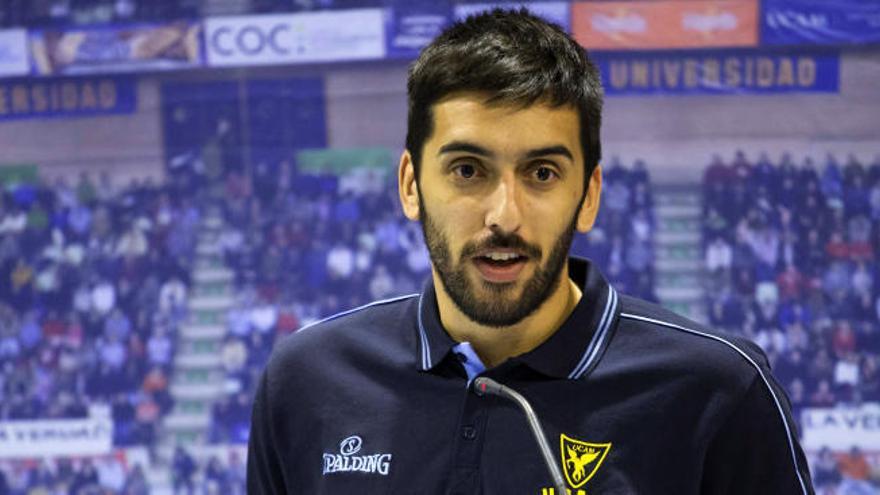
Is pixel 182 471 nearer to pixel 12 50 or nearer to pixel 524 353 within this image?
pixel 12 50

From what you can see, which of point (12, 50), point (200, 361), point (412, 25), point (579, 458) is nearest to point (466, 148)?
point (579, 458)

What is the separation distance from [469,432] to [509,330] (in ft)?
0.29

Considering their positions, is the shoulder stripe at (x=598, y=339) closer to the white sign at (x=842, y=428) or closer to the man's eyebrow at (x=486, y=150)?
the man's eyebrow at (x=486, y=150)

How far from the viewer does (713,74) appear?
6.15m

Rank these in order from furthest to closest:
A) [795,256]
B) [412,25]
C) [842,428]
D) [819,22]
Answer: [795,256] < [412,25] < [842,428] < [819,22]

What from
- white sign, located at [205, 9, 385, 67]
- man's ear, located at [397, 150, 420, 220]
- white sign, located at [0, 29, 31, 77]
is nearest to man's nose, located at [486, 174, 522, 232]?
man's ear, located at [397, 150, 420, 220]

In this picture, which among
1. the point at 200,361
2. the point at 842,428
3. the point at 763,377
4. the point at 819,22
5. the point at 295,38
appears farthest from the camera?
the point at 200,361

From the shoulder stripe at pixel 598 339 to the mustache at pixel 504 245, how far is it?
0.35ft

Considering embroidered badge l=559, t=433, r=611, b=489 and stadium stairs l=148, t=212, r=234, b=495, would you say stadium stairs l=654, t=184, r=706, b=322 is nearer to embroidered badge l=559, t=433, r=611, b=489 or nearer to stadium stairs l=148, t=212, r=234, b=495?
stadium stairs l=148, t=212, r=234, b=495

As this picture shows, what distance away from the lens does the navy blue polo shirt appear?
3.00 ft

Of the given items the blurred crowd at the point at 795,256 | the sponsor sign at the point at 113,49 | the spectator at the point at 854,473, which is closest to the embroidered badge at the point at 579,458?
the spectator at the point at 854,473

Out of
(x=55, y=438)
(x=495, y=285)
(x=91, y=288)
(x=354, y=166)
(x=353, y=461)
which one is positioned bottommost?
(x=55, y=438)

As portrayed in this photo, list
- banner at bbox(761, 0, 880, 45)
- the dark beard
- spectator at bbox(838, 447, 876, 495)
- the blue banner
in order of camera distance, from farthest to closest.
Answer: the blue banner
spectator at bbox(838, 447, 876, 495)
banner at bbox(761, 0, 880, 45)
the dark beard

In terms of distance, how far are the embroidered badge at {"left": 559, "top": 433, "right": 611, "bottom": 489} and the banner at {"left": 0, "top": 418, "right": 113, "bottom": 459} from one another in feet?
18.6
